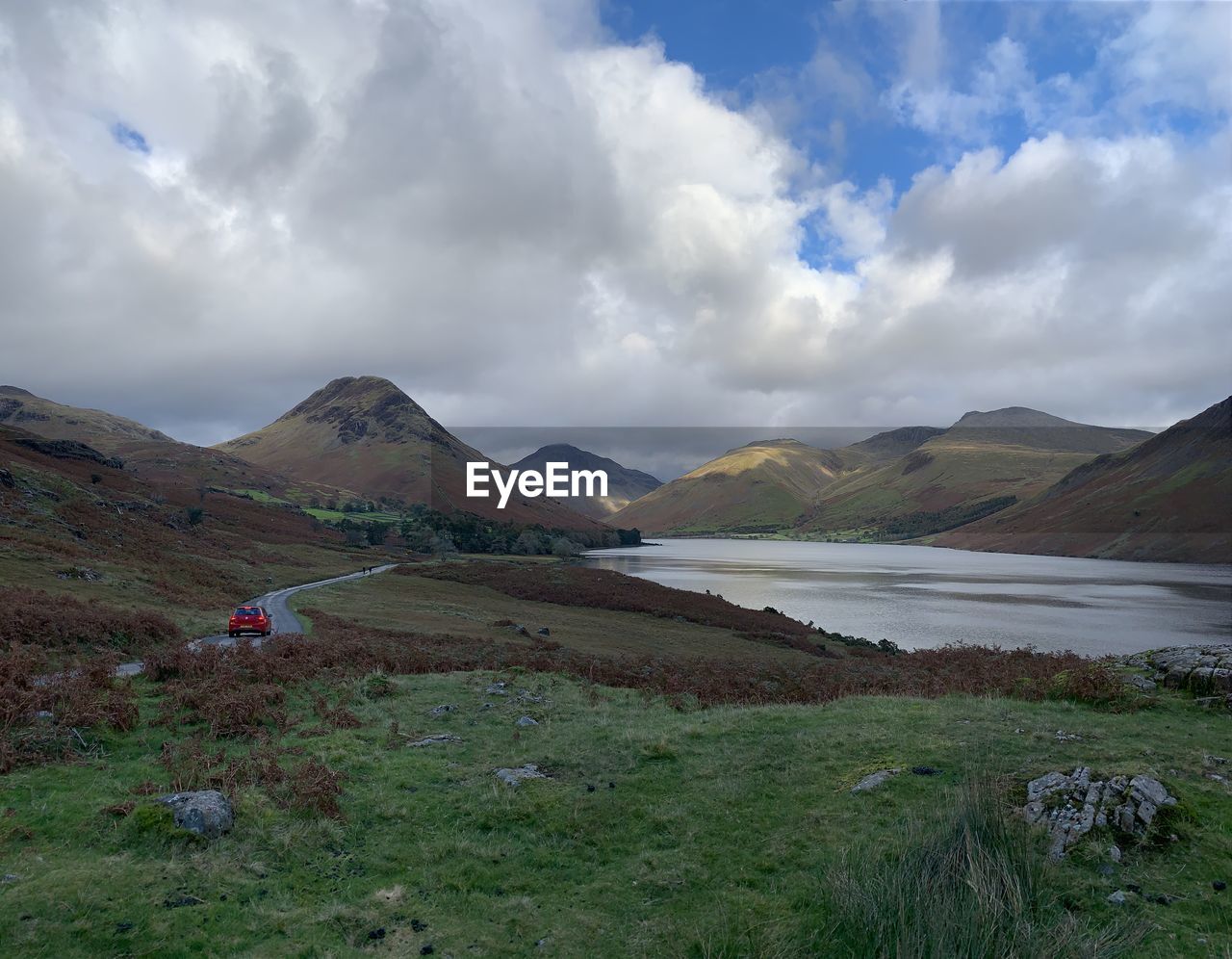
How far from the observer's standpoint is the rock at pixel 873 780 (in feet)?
37.6

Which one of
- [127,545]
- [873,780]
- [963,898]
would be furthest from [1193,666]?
[127,545]

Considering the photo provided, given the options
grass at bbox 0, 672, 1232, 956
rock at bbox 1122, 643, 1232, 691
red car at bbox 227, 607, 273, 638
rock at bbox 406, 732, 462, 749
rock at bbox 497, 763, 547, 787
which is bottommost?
red car at bbox 227, 607, 273, 638

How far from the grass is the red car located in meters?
19.4

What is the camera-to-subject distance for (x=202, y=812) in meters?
9.91

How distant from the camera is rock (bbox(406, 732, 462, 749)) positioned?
15124mm

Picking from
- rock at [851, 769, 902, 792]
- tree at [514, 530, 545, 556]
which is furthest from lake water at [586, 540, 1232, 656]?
rock at [851, 769, 902, 792]

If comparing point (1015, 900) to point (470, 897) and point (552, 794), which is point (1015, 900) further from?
point (552, 794)

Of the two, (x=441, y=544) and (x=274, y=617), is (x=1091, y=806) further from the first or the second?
(x=441, y=544)

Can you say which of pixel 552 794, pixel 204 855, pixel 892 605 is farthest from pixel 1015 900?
pixel 892 605

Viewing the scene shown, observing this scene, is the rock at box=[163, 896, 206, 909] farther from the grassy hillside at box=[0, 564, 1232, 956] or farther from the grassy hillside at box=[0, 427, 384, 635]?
the grassy hillside at box=[0, 427, 384, 635]

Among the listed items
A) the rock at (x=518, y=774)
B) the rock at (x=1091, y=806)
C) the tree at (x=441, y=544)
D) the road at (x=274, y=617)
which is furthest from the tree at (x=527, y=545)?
the rock at (x=1091, y=806)

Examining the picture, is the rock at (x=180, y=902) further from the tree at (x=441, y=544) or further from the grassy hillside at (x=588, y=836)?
the tree at (x=441, y=544)

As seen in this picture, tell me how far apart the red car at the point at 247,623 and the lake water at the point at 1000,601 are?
156 feet

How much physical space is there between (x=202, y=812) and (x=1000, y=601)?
95664 mm
